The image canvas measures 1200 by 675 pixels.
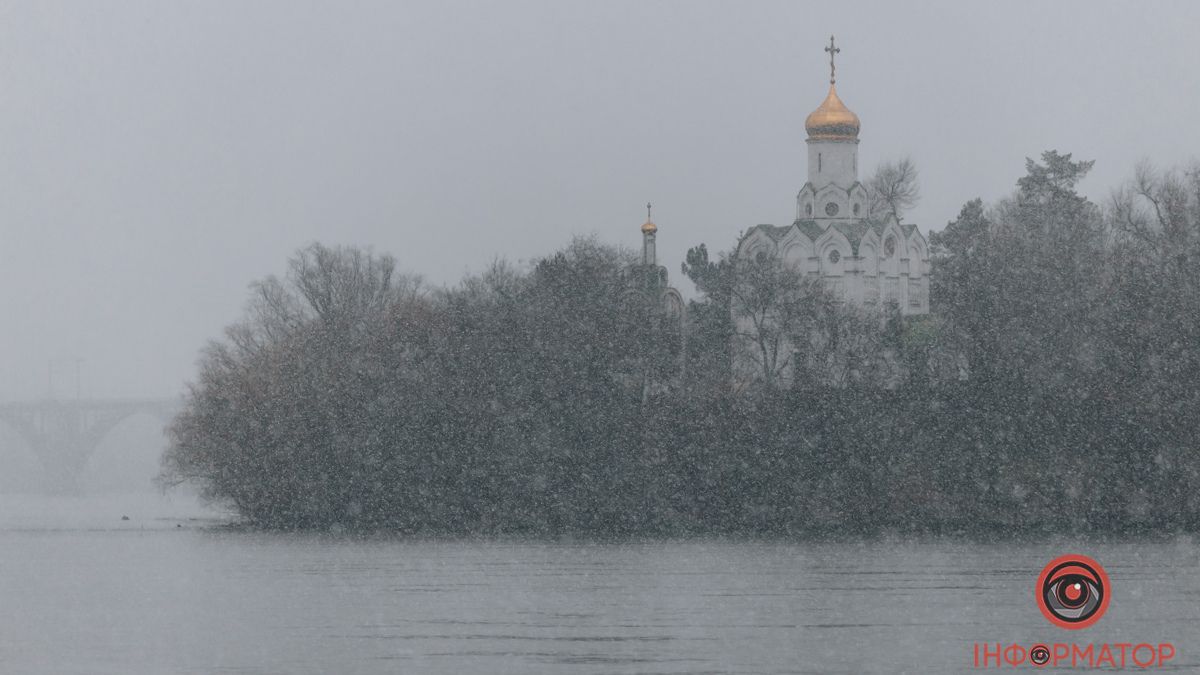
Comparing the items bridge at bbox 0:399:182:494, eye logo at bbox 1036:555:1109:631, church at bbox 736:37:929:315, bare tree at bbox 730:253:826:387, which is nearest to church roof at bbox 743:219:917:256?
church at bbox 736:37:929:315

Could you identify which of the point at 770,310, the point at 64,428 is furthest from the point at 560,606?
the point at 64,428

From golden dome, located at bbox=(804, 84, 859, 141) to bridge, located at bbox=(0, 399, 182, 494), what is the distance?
41743mm

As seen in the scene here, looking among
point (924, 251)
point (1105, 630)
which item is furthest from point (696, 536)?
point (924, 251)

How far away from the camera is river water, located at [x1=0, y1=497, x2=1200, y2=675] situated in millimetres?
30156

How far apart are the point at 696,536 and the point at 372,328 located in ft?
50.3

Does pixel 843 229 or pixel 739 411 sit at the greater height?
pixel 843 229

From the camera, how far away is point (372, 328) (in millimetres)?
74812

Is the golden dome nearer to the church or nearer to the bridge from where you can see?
the church

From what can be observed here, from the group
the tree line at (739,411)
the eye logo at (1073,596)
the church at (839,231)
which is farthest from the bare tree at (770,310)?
the eye logo at (1073,596)

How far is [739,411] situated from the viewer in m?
70.2

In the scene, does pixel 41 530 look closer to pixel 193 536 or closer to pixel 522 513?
pixel 193 536

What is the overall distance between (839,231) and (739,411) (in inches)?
1194

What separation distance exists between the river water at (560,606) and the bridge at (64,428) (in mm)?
60064

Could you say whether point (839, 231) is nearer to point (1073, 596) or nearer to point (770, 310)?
point (770, 310)
